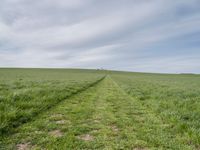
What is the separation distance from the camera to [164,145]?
5.38 metres

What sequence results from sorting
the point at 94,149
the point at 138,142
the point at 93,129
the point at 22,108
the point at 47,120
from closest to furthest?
the point at 94,149
the point at 138,142
the point at 93,129
the point at 47,120
the point at 22,108

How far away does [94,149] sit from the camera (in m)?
5.11

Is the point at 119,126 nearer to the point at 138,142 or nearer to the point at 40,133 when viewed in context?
the point at 138,142

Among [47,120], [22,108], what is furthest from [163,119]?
[22,108]

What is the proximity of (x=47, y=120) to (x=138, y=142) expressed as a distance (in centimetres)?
384

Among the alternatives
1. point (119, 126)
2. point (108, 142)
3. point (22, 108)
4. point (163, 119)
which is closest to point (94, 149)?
point (108, 142)

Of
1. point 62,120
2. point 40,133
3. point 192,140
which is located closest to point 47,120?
point 62,120

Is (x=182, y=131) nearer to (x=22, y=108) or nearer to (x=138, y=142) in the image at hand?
(x=138, y=142)

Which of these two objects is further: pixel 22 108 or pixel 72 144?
pixel 22 108

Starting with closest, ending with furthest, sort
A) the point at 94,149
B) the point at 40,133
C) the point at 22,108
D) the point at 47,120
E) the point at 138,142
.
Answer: the point at 94,149 < the point at 138,142 < the point at 40,133 < the point at 47,120 < the point at 22,108

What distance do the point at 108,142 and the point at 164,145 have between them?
59.4 inches

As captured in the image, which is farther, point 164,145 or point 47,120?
point 47,120

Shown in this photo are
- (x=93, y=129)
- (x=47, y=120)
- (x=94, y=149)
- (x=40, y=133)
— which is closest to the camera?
(x=94, y=149)

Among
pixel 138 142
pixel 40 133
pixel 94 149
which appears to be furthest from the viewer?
pixel 40 133
